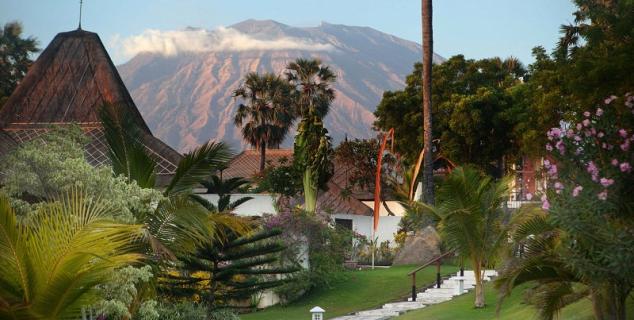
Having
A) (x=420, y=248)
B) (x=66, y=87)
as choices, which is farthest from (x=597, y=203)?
(x=66, y=87)

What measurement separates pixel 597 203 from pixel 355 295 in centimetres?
1486

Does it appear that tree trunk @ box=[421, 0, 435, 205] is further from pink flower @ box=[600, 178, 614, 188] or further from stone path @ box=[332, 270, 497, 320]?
pink flower @ box=[600, 178, 614, 188]

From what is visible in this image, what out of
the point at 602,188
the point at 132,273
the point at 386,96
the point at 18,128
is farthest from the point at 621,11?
the point at 386,96

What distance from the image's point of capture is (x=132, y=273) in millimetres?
13820

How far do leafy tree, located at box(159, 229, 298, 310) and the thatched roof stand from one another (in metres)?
6.17

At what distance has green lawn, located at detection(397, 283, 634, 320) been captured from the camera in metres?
18.1

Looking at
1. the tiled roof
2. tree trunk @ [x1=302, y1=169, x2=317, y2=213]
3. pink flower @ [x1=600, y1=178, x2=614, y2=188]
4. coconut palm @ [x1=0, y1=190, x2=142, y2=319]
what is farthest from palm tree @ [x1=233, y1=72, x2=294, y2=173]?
coconut palm @ [x1=0, y1=190, x2=142, y2=319]

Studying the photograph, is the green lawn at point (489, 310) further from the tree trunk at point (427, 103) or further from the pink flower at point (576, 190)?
the tree trunk at point (427, 103)

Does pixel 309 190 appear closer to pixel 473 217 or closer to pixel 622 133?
pixel 473 217

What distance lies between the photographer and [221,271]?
25.1 m

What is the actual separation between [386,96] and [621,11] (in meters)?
33.5

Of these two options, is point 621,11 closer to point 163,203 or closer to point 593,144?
point 593,144

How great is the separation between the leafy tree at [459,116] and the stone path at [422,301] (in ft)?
78.3

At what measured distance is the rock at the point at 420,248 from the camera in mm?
33656
